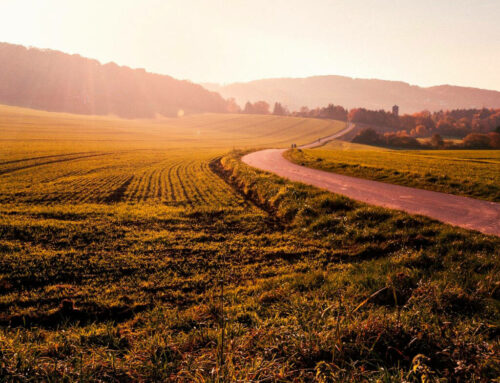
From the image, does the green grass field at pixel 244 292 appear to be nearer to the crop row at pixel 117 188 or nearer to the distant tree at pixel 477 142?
the crop row at pixel 117 188

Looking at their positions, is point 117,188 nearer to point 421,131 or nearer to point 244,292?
point 244,292

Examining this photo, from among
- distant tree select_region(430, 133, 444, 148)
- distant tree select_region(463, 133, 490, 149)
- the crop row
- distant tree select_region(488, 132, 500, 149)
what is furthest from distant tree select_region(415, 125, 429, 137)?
the crop row

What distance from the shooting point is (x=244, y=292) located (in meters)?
6.67

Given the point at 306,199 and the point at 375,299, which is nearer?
the point at 375,299

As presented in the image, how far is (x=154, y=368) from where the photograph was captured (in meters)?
3.13

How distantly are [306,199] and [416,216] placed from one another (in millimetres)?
5196

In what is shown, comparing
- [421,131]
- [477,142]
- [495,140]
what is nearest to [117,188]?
[477,142]

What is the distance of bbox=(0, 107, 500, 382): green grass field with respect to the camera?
3.13 meters

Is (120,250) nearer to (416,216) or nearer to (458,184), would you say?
(416,216)

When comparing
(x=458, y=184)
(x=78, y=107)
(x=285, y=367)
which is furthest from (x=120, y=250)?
(x=78, y=107)

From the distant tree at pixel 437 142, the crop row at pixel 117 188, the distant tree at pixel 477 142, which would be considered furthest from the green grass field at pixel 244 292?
the distant tree at pixel 437 142

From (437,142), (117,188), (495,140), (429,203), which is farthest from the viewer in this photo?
(437,142)

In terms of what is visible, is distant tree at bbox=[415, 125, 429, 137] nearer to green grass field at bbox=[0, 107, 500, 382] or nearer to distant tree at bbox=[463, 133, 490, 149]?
distant tree at bbox=[463, 133, 490, 149]

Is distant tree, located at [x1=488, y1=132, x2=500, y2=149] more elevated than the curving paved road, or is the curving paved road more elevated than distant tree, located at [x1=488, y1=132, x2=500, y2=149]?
distant tree, located at [x1=488, y1=132, x2=500, y2=149]
